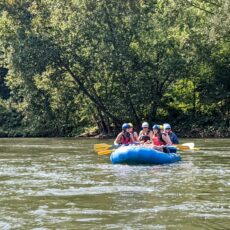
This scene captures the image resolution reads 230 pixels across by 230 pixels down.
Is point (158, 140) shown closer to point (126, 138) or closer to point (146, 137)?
point (146, 137)

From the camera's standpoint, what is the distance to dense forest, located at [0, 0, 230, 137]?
33.8 m

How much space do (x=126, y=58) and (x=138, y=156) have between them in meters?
19.5

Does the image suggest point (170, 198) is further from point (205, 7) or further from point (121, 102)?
point (205, 7)

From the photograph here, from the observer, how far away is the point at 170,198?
9.83 m

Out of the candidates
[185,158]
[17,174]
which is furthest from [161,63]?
[17,174]

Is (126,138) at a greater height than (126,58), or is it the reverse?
(126,58)

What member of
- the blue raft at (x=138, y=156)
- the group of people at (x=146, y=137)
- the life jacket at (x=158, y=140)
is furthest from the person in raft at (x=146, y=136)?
the blue raft at (x=138, y=156)

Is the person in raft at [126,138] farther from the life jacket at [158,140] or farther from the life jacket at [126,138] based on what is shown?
the life jacket at [158,140]

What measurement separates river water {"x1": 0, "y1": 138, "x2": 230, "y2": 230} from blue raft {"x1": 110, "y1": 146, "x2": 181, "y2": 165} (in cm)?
37

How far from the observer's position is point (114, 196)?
32.9ft

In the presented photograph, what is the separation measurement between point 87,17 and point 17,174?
2161 cm

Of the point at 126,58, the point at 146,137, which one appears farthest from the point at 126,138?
the point at 126,58

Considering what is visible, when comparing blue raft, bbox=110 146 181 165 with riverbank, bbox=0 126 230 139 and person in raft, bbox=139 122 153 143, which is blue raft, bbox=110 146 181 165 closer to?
person in raft, bbox=139 122 153 143

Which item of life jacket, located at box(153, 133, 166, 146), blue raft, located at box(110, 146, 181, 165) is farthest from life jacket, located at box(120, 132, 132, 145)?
blue raft, located at box(110, 146, 181, 165)
